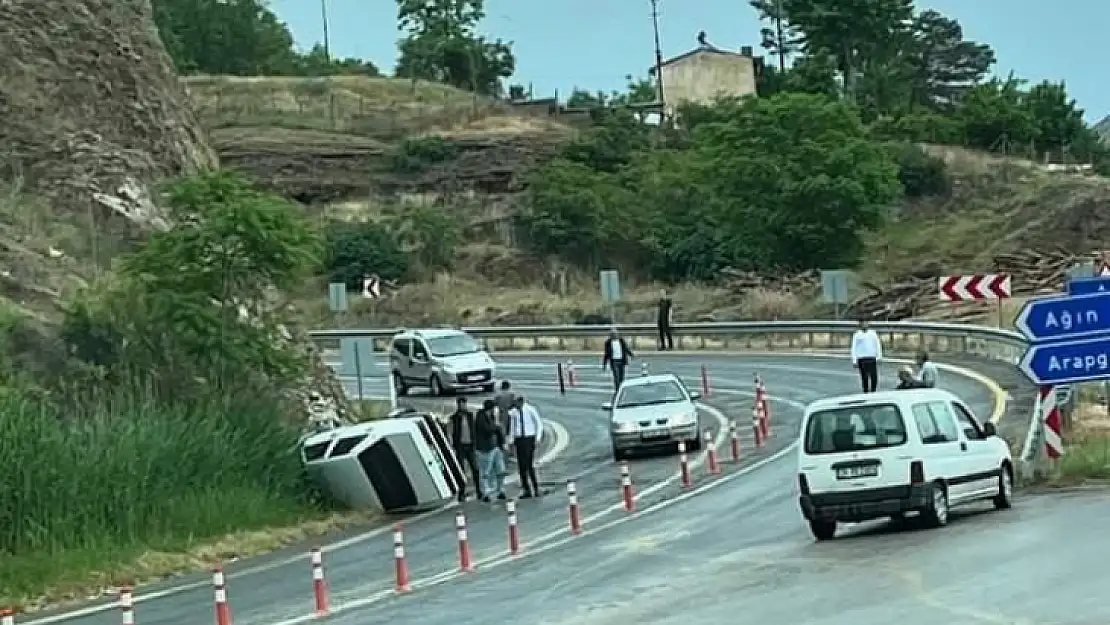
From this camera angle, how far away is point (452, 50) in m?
143

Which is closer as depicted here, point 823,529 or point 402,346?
point 823,529

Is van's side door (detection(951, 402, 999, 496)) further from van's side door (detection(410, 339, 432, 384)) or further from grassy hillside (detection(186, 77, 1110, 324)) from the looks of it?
grassy hillside (detection(186, 77, 1110, 324))

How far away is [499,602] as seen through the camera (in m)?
18.7

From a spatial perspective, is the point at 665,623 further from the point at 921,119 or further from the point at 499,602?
the point at 921,119

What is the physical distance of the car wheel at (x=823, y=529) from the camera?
2236cm

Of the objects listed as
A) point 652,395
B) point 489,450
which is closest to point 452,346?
point 652,395

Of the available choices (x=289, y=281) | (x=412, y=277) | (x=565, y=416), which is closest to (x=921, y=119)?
(x=412, y=277)

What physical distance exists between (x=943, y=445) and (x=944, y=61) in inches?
4793

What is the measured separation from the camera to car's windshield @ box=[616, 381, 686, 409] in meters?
36.2

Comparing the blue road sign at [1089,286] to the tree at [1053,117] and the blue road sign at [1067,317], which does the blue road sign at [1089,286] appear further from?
the tree at [1053,117]

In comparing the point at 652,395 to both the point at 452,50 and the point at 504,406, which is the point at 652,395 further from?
the point at 452,50

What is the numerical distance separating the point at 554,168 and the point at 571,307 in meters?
18.5

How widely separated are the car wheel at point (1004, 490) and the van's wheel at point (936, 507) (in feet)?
4.83

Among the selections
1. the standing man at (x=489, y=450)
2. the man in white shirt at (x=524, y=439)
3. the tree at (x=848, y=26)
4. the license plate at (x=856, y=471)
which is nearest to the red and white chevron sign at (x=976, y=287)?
the man in white shirt at (x=524, y=439)
